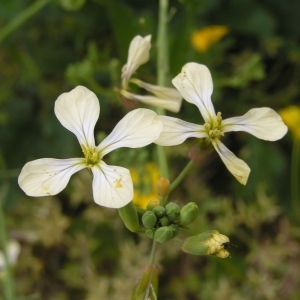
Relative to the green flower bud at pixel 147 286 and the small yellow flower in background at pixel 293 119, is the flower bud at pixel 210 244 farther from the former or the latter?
the small yellow flower in background at pixel 293 119

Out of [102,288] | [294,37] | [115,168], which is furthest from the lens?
[294,37]

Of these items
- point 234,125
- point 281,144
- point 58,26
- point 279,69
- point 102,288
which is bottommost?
point 102,288

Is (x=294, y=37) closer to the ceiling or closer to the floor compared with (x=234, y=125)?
closer to the floor

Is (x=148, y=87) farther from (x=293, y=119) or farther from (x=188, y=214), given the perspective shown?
(x=293, y=119)

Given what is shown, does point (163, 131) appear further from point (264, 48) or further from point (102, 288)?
point (264, 48)

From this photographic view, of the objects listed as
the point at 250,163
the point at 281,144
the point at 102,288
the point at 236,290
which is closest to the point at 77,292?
the point at 102,288

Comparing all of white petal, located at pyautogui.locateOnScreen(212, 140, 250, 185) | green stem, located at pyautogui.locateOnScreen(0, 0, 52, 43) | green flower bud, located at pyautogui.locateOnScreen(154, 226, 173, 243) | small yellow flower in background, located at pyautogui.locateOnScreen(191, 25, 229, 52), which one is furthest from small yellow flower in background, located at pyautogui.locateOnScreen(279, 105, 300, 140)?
green flower bud, located at pyautogui.locateOnScreen(154, 226, 173, 243)
